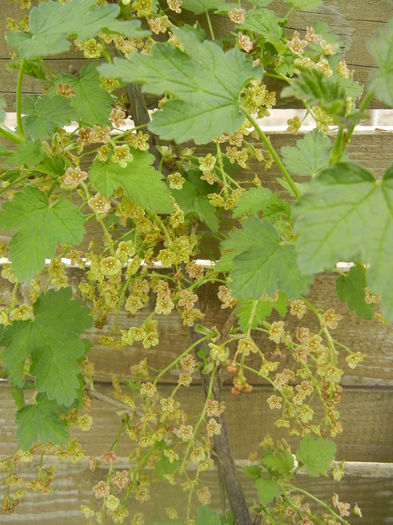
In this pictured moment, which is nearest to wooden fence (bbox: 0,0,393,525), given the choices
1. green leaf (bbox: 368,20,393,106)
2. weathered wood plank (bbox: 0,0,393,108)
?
weathered wood plank (bbox: 0,0,393,108)

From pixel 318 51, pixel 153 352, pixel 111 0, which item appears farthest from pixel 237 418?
pixel 111 0

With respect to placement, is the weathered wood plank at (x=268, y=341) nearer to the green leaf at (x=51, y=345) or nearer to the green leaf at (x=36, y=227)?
the green leaf at (x=51, y=345)

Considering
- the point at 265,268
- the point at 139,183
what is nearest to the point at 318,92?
the point at 265,268

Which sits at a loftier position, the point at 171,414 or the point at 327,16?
the point at 327,16

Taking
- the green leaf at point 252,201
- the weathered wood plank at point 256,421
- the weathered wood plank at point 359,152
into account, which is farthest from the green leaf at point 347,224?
the weathered wood plank at point 256,421

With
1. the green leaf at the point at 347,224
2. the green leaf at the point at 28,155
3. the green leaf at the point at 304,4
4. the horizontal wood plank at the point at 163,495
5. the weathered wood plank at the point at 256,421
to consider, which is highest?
the green leaf at the point at 304,4

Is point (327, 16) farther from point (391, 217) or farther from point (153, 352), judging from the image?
point (153, 352)

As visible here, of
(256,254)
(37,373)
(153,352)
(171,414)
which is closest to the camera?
(256,254)
